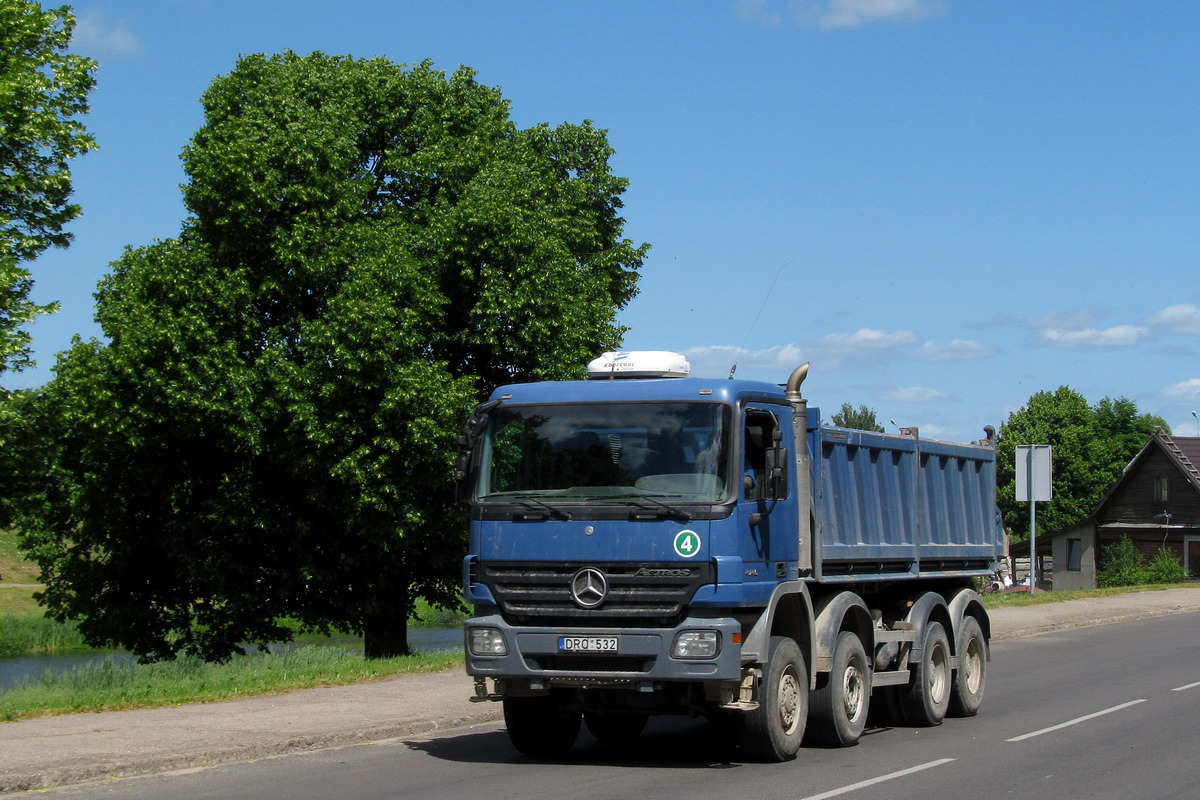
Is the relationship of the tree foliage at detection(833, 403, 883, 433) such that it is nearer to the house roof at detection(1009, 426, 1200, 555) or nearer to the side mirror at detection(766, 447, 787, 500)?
the house roof at detection(1009, 426, 1200, 555)

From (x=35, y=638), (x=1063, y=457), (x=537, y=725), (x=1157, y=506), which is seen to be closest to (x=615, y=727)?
(x=537, y=725)

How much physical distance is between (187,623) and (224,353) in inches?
276

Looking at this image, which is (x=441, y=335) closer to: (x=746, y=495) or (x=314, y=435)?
(x=314, y=435)

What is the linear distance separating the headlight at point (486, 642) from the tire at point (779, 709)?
6.31 ft

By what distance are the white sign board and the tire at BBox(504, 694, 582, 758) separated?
65.3 feet

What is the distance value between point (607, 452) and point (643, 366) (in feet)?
3.65

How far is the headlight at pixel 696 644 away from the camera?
915cm

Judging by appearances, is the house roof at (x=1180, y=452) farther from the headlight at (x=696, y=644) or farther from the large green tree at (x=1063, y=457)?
the headlight at (x=696, y=644)

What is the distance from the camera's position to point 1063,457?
3354 inches

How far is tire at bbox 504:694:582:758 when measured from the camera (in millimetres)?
10578

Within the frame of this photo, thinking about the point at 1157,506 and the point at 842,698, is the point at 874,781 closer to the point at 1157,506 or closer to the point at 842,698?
the point at 842,698

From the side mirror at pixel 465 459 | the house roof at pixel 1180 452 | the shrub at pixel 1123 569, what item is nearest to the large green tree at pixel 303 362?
the side mirror at pixel 465 459

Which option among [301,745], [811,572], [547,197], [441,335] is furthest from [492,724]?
[547,197]

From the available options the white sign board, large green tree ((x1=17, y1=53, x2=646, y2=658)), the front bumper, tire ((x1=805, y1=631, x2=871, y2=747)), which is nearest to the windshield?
the front bumper
